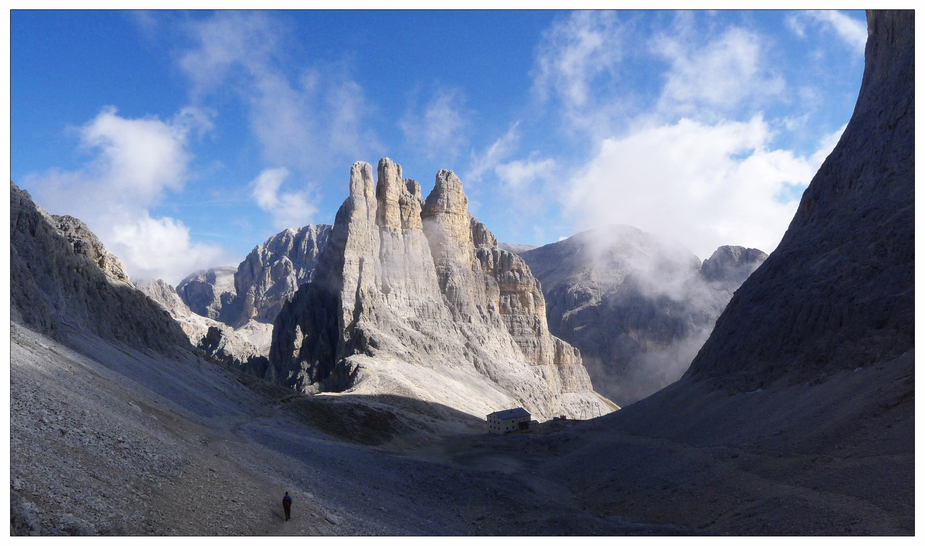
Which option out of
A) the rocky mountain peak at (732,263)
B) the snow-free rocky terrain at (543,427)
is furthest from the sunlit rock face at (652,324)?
the snow-free rocky terrain at (543,427)

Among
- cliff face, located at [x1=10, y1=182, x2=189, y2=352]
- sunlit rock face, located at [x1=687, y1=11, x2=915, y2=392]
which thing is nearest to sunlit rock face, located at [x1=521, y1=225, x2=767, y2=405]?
sunlit rock face, located at [x1=687, y1=11, x2=915, y2=392]

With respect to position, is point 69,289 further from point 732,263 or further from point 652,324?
point 732,263

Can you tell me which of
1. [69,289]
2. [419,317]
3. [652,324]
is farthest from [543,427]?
[652,324]

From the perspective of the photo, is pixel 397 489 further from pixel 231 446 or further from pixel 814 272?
pixel 814 272

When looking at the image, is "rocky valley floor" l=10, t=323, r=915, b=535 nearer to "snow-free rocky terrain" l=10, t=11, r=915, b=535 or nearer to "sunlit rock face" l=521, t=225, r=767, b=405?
"snow-free rocky terrain" l=10, t=11, r=915, b=535

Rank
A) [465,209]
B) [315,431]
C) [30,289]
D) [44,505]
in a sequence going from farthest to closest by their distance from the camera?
[465,209], [315,431], [30,289], [44,505]

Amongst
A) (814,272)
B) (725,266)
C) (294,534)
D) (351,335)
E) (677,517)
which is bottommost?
(294,534)

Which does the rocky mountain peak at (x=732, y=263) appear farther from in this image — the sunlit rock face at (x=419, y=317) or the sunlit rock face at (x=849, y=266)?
the sunlit rock face at (x=849, y=266)

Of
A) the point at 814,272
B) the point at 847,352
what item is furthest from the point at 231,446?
the point at 814,272
